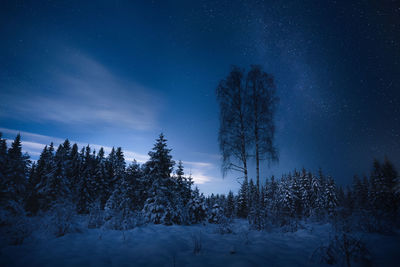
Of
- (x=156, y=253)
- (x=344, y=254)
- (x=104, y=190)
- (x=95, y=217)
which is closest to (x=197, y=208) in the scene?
(x=95, y=217)

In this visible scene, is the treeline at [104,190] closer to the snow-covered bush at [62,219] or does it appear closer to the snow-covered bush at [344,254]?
the snow-covered bush at [62,219]

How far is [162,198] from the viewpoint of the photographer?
13.6 metres

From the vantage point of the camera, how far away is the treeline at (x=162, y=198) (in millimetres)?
5559

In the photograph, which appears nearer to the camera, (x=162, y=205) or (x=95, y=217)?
(x=95, y=217)

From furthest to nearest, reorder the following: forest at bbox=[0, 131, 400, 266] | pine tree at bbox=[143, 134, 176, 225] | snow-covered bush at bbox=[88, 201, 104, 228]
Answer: pine tree at bbox=[143, 134, 176, 225]
snow-covered bush at bbox=[88, 201, 104, 228]
forest at bbox=[0, 131, 400, 266]

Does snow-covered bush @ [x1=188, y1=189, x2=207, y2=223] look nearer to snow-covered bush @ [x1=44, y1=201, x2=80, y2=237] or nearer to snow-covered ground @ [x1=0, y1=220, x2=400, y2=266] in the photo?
snow-covered bush @ [x1=44, y1=201, x2=80, y2=237]

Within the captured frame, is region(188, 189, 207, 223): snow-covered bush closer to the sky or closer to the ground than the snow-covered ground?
closer to the ground

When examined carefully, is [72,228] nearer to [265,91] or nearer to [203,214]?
[265,91]

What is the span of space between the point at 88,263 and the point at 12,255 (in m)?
1.56

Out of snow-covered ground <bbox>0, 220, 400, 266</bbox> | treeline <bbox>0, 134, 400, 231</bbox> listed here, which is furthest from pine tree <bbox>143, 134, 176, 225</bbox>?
snow-covered ground <bbox>0, 220, 400, 266</bbox>

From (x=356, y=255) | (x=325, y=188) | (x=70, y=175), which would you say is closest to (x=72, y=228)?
(x=356, y=255)

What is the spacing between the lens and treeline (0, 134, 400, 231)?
5.56 meters

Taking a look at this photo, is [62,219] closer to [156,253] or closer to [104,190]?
[156,253]

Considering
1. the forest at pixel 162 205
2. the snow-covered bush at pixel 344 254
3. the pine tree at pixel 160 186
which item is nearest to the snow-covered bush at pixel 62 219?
the forest at pixel 162 205
